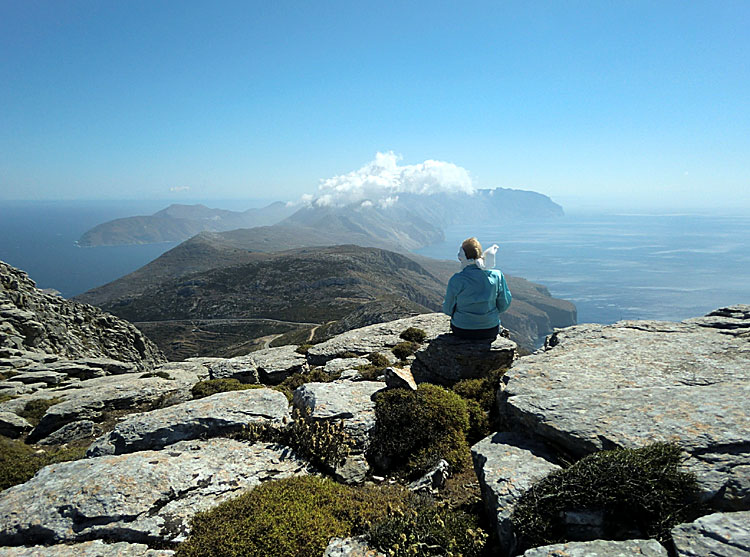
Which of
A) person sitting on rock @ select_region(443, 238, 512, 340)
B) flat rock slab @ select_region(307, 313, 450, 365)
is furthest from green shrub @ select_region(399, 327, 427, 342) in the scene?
person sitting on rock @ select_region(443, 238, 512, 340)

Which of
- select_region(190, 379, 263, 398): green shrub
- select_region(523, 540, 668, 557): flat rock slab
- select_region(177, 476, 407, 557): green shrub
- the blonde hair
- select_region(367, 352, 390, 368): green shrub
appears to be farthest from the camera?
select_region(367, 352, 390, 368): green shrub

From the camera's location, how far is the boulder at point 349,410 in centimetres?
888

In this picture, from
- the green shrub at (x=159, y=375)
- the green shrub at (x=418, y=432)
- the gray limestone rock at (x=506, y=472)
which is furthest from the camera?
the green shrub at (x=159, y=375)

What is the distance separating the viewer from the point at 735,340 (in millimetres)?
10648

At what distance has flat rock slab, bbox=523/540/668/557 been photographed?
4.25 meters

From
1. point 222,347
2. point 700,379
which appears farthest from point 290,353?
point 222,347

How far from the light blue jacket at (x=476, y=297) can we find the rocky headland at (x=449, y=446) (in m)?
0.96

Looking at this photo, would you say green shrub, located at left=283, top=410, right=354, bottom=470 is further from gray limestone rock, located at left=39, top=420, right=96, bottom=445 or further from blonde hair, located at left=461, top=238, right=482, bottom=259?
gray limestone rock, located at left=39, top=420, right=96, bottom=445

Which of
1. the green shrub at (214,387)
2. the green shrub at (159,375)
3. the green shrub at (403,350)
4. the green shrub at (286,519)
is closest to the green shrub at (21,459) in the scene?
the green shrub at (214,387)

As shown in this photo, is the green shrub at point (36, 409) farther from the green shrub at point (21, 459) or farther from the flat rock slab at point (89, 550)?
the flat rock slab at point (89, 550)

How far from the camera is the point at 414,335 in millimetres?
22906

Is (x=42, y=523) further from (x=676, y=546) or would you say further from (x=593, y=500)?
(x=676, y=546)

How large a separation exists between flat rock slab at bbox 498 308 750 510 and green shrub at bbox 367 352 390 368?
8168mm

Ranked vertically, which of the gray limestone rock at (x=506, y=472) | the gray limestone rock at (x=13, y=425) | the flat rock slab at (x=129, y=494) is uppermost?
the gray limestone rock at (x=506, y=472)
